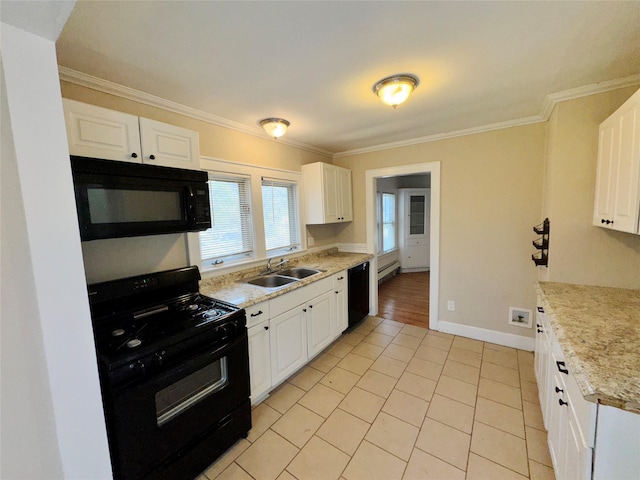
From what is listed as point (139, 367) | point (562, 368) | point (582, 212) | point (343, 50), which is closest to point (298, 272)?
point (139, 367)

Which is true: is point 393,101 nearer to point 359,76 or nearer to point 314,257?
point 359,76

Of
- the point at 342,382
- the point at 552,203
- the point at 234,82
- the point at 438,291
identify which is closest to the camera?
the point at 234,82

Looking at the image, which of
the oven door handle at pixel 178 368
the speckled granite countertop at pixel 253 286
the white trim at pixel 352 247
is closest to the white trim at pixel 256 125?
the speckled granite countertop at pixel 253 286

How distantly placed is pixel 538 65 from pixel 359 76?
3.71 ft

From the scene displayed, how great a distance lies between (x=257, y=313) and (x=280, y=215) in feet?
4.92

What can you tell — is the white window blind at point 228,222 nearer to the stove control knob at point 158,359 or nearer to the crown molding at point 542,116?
the stove control knob at point 158,359

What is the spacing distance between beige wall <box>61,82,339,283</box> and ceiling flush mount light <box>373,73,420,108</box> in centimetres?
142

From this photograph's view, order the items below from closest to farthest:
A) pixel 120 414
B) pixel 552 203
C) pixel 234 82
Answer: pixel 120 414, pixel 234 82, pixel 552 203

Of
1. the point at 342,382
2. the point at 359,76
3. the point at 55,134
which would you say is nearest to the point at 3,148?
the point at 55,134

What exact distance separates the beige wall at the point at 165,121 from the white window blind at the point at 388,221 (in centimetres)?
321

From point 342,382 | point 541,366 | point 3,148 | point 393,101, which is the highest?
point 393,101

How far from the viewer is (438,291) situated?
326cm

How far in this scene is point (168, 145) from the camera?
5.68 feet

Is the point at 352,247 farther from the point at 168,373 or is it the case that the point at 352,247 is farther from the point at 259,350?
the point at 168,373
